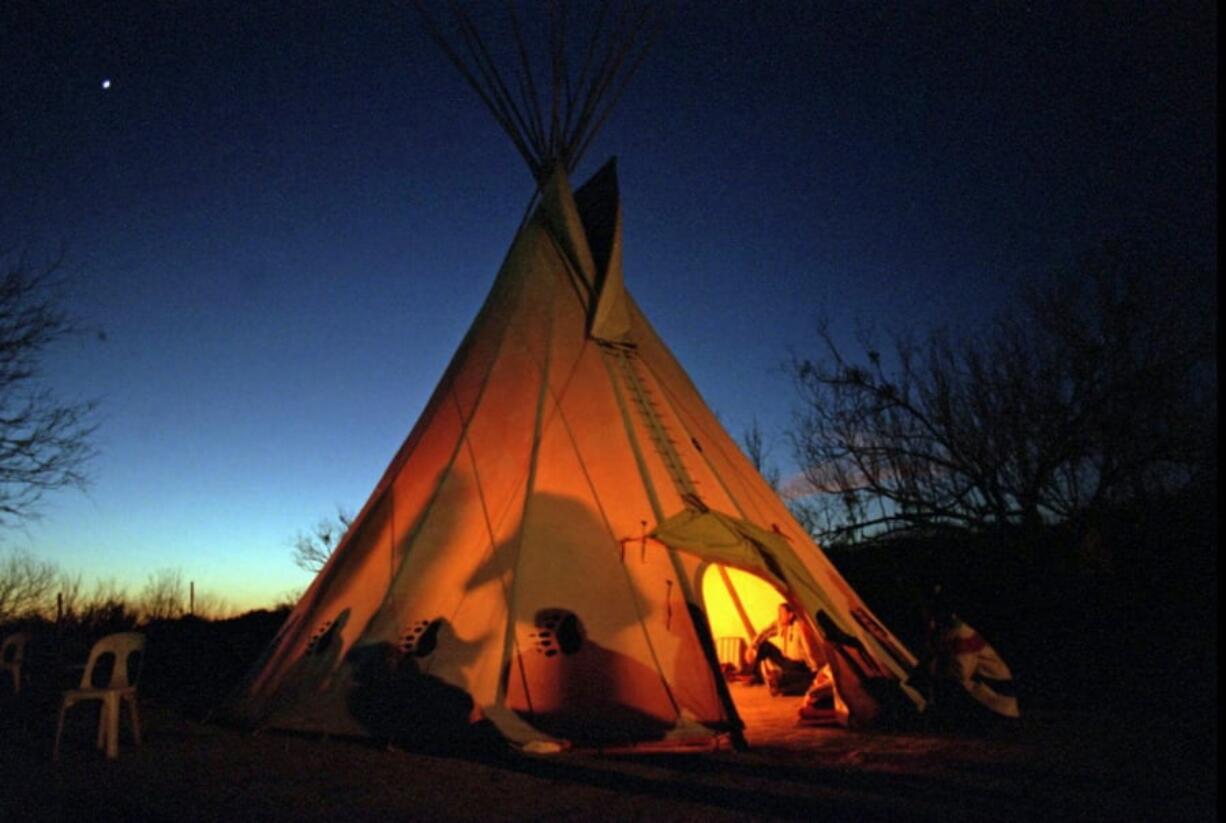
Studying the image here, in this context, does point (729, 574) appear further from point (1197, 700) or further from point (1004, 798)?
point (1004, 798)

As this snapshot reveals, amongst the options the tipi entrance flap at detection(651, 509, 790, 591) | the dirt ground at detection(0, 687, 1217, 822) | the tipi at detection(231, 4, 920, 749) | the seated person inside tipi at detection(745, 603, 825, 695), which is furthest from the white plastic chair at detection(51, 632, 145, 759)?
the seated person inside tipi at detection(745, 603, 825, 695)

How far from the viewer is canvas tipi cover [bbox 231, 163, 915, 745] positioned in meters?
5.15

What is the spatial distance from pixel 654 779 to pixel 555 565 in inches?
68.1

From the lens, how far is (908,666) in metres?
6.27

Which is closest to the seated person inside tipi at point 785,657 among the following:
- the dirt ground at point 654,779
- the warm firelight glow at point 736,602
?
the warm firelight glow at point 736,602

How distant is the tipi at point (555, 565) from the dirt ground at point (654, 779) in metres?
0.31

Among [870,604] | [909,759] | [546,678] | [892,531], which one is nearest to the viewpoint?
[909,759]

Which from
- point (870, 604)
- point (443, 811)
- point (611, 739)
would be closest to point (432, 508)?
point (611, 739)

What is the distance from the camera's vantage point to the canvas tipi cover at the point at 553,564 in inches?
203

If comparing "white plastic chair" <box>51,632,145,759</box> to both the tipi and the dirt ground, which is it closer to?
the dirt ground

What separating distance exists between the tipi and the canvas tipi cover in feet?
0.05

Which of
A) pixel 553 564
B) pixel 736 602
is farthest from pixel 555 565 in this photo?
pixel 736 602

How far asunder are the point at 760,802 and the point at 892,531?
7311mm

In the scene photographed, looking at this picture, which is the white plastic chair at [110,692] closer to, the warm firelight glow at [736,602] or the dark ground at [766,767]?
the dark ground at [766,767]
